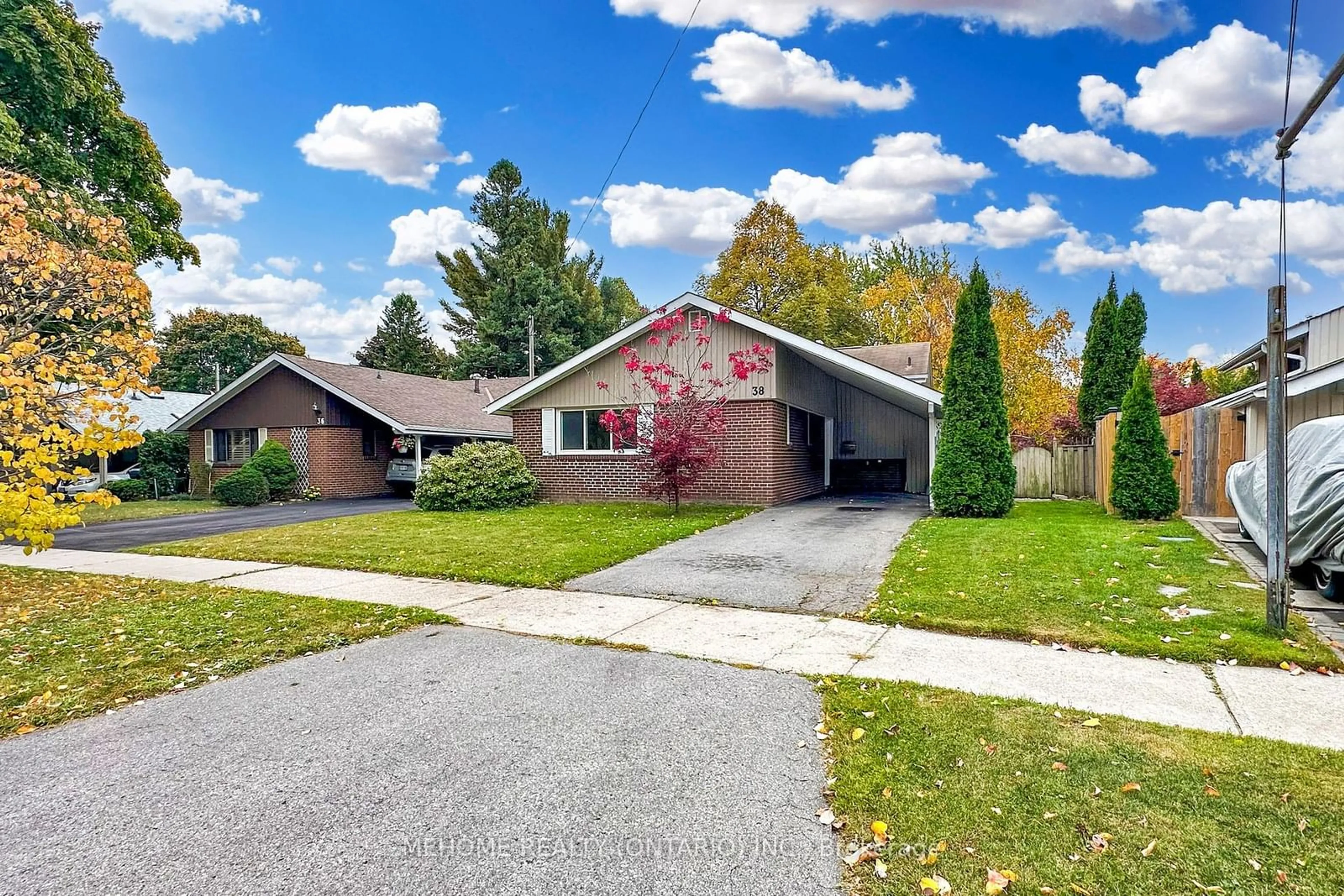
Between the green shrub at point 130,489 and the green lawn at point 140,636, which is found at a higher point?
the green shrub at point 130,489

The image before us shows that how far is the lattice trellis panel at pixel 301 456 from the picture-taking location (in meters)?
20.6

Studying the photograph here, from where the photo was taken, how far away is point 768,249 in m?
33.4

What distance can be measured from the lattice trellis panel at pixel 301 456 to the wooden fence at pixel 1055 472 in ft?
64.4

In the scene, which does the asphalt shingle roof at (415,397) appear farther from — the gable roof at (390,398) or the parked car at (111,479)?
the parked car at (111,479)

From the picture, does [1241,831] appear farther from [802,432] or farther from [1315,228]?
[802,432]

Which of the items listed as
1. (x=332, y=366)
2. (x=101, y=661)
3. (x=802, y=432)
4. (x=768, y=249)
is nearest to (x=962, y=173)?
(x=768, y=249)

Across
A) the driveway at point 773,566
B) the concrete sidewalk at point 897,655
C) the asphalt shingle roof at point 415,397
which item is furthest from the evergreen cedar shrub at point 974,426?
the asphalt shingle roof at point 415,397

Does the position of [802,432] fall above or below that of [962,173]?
below

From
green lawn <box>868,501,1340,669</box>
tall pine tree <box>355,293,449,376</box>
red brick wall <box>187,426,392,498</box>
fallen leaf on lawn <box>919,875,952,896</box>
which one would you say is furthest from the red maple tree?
tall pine tree <box>355,293,449,376</box>

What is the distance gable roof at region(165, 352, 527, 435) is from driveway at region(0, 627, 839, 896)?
1308cm

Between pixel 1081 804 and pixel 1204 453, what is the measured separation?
12.2 metres

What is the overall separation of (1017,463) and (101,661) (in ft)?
58.8

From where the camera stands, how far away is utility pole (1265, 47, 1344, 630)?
5.02m

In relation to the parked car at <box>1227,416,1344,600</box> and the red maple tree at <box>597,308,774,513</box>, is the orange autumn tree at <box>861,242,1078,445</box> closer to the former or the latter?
the red maple tree at <box>597,308,774,513</box>
